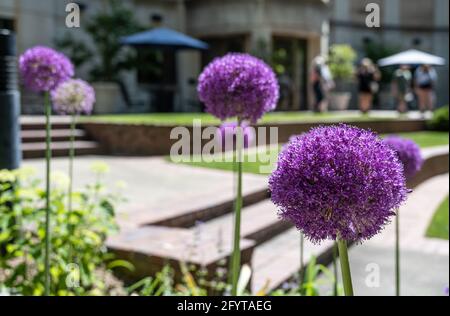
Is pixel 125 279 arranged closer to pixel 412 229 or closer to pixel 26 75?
pixel 26 75

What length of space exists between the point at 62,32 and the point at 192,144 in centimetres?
1089

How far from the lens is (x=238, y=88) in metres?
2.27

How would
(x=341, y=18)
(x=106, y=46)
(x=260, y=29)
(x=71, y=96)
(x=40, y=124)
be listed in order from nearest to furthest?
1. (x=71, y=96)
2. (x=40, y=124)
3. (x=106, y=46)
4. (x=260, y=29)
5. (x=341, y=18)

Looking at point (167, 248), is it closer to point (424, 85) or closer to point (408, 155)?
point (408, 155)

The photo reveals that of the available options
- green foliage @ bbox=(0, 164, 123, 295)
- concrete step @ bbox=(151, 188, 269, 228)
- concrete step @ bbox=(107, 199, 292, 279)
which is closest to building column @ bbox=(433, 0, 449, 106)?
concrete step @ bbox=(151, 188, 269, 228)

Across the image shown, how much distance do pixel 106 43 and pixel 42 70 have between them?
55.5 feet

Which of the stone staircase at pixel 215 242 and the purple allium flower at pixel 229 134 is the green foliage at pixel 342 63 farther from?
the purple allium flower at pixel 229 134

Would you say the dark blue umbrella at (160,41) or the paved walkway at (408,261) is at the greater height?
the dark blue umbrella at (160,41)

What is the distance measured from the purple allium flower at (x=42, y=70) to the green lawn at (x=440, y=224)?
4.78 metres

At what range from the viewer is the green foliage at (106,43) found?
1880 centimetres

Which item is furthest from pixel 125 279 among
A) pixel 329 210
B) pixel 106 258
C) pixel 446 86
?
pixel 446 86

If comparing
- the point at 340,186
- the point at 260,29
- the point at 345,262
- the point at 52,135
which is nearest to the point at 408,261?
the point at 345,262

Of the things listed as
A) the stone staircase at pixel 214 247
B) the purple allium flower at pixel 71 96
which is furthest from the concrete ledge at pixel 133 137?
the purple allium flower at pixel 71 96

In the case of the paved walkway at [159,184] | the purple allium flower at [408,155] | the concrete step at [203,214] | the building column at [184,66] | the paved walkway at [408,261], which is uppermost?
the building column at [184,66]
